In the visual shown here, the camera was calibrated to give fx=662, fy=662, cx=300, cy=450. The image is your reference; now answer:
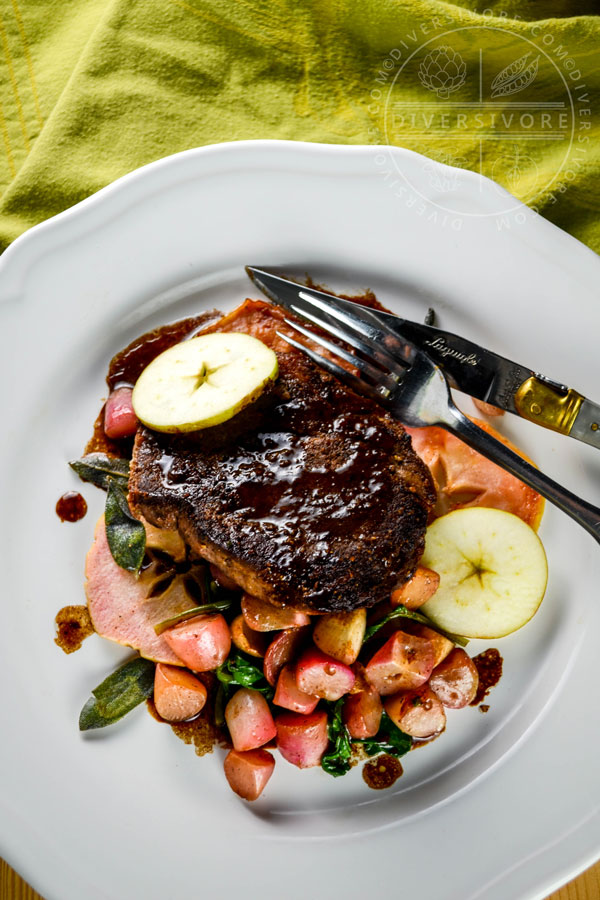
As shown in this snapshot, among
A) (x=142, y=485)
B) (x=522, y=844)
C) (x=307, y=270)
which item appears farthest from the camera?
(x=307, y=270)

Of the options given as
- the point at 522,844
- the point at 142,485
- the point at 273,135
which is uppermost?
the point at 273,135

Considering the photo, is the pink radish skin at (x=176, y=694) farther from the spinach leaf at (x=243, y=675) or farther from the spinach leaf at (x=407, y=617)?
the spinach leaf at (x=407, y=617)

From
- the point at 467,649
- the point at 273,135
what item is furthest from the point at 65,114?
the point at 467,649

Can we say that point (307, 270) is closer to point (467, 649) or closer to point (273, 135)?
point (273, 135)

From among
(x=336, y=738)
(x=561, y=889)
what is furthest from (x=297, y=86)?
(x=561, y=889)

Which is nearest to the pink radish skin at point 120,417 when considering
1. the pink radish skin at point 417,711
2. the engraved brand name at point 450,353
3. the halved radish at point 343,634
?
the halved radish at point 343,634
